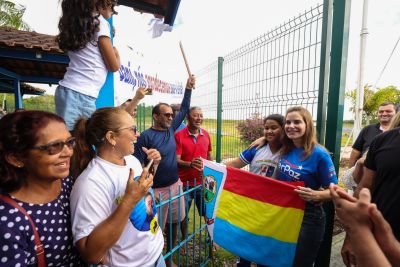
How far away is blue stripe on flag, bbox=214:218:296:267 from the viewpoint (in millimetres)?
2324

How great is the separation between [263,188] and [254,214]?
11.3 inches

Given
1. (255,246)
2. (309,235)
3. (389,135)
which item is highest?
(389,135)

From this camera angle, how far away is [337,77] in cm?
241

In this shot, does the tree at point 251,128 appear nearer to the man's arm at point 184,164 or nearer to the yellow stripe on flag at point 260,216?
the man's arm at point 184,164

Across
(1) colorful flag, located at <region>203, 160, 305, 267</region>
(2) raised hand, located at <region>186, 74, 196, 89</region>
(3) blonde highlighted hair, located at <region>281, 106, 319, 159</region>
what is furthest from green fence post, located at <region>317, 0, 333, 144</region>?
(2) raised hand, located at <region>186, 74, 196, 89</region>

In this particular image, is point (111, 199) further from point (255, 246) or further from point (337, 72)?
point (337, 72)

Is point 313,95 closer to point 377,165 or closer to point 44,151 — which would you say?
point 377,165

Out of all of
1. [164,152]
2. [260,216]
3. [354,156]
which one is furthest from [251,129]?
[354,156]

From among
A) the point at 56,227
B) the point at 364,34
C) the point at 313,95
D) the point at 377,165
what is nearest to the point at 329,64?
the point at 313,95

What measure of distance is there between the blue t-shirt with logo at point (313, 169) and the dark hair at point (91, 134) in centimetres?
165

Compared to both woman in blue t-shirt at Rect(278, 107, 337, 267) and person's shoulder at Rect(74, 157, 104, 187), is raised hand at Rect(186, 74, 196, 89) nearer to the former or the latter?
woman in blue t-shirt at Rect(278, 107, 337, 267)

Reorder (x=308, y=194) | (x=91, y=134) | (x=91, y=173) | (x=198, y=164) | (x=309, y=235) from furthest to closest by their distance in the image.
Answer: (x=198, y=164) < (x=309, y=235) < (x=308, y=194) < (x=91, y=134) < (x=91, y=173)

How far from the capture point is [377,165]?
1.70 metres

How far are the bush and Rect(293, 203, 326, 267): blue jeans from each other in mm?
1510
